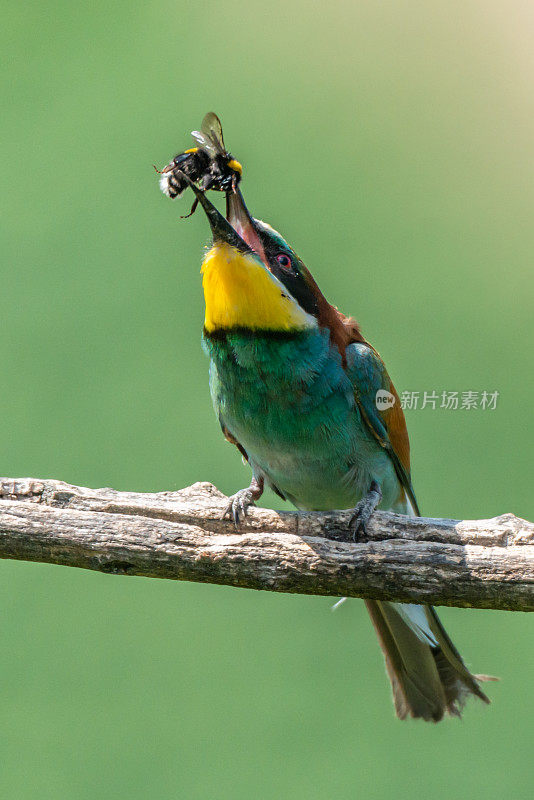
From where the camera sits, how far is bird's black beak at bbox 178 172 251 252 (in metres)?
1.07

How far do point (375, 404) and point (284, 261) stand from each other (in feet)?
0.86

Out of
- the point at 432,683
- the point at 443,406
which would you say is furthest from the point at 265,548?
the point at 443,406

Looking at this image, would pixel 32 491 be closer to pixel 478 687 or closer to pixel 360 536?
pixel 360 536

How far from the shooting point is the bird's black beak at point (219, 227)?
1.07 metres

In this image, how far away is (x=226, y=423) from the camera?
4.16ft

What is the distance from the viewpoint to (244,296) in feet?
3.65

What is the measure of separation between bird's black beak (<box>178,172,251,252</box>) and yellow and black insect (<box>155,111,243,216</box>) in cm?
1

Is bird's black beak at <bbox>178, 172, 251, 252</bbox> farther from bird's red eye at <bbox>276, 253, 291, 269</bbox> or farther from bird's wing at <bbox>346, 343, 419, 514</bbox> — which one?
bird's wing at <bbox>346, 343, 419, 514</bbox>

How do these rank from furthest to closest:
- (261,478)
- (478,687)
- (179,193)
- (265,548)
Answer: (261,478)
(478,687)
(179,193)
(265,548)

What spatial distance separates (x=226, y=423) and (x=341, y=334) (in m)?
0.23

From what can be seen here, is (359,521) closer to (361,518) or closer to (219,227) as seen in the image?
(361,518)

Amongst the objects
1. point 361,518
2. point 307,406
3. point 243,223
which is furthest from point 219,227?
point 361,518

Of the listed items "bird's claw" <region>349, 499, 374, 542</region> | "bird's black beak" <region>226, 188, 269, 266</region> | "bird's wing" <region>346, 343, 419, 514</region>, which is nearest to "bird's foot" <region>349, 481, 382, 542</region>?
"bird's claw" <region>349, 499, 374, 542</region>

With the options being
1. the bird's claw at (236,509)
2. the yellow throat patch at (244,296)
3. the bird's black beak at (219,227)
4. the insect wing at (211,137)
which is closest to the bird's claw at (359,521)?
the bird's claw at (236,509)
